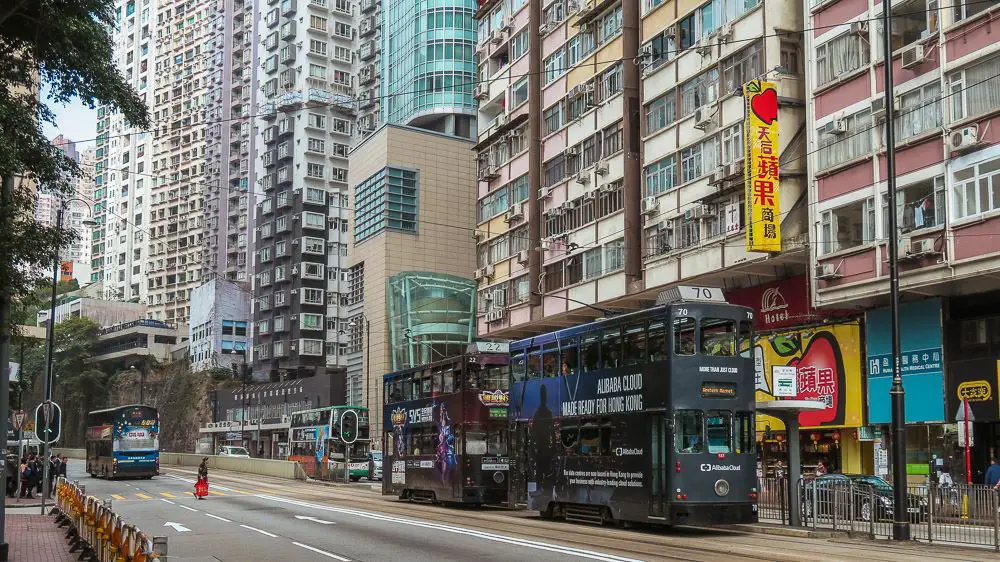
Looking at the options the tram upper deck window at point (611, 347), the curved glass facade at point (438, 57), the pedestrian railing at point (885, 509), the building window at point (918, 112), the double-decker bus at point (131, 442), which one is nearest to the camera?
the pedestrian railing at point (885, 509)

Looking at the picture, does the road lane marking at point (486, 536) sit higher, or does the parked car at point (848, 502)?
the parked car at point (848, 502)

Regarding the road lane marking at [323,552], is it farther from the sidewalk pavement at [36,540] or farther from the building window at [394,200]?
the building window at [394,200]

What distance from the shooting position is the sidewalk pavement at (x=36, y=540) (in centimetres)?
1973

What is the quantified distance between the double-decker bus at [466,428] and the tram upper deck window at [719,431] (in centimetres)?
941


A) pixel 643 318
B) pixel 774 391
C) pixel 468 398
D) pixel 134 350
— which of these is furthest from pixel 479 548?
pixel 134 350

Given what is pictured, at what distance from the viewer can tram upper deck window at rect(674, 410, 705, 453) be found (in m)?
21.8

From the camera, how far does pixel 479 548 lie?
18.7 m

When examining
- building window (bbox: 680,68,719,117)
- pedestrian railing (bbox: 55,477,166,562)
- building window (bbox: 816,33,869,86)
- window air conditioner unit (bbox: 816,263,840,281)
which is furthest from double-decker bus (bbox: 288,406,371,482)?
building window (bbox: 816,33,869,86)

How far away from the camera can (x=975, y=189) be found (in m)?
28.6

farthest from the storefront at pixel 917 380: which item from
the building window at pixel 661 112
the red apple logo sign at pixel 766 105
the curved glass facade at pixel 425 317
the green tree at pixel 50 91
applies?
the curved glass facade at pixel 425 317

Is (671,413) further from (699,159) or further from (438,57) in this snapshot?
(438,57)

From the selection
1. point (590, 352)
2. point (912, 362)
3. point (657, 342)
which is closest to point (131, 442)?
point (590, 352)

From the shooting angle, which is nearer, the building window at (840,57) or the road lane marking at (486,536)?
the road lane marking at (486,536)

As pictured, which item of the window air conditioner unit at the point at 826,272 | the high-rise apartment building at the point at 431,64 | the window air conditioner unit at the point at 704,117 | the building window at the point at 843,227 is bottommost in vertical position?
the window air conditioner unit at the point at 826,272
